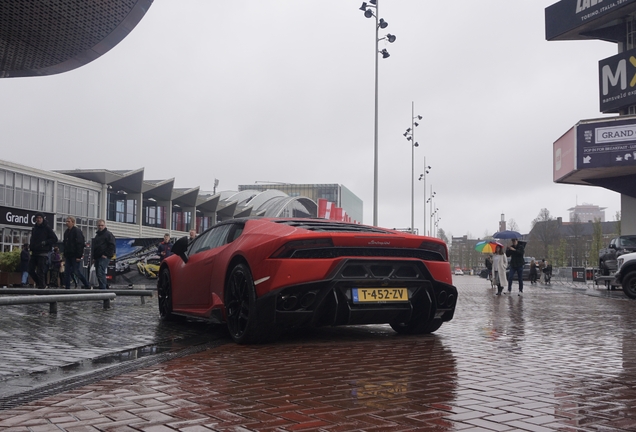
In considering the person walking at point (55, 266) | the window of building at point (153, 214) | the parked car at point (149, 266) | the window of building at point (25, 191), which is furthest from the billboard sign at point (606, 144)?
the window of building at point (153, 214)

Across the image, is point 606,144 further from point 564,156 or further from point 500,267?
point 500,267

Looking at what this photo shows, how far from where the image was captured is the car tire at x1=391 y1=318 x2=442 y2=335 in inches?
287

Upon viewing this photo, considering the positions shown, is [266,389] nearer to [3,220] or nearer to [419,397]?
[419,397]

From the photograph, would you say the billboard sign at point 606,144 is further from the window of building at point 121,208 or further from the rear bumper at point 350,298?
the window of building at point 121,208

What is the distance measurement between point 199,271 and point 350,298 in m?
2.18

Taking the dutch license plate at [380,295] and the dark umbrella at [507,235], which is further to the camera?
the dark umbrella at [507,235]

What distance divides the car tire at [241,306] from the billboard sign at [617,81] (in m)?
34.2

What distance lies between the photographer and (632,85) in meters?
35.9

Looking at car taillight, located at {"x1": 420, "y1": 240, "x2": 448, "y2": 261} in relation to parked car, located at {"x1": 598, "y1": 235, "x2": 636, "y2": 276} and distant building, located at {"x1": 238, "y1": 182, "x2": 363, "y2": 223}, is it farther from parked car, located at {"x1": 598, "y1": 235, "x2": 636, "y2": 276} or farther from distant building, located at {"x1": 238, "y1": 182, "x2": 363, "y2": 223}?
distant building, located at {"x1": 238, "y1": 182, "x2": 363, "y2": 223}

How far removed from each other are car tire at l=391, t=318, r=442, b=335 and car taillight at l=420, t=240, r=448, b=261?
28.0 inches

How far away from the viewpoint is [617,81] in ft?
121

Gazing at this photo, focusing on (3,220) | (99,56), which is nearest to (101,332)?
(99,56)

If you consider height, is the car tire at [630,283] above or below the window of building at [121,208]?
below

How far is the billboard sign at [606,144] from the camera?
34.7m
